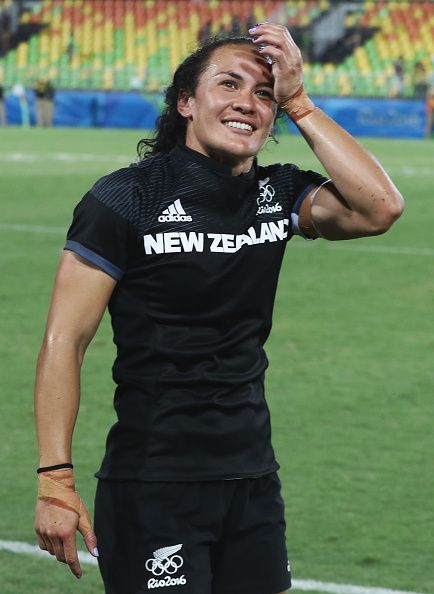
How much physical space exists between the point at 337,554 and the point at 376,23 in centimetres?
4781

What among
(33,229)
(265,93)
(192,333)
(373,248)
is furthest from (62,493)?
(33,229)

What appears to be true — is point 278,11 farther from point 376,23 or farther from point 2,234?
point 2,234

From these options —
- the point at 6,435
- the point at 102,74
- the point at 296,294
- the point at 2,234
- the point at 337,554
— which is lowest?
the point at 337,554

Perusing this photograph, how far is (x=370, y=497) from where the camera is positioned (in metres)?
6.89

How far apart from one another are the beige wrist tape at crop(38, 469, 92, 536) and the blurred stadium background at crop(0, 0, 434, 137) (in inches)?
1625

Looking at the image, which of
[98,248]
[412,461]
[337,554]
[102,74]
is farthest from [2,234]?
[102,74]

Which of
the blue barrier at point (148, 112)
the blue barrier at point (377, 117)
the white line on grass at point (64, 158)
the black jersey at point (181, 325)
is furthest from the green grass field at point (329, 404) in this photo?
the blue barrier at point (148, 112)

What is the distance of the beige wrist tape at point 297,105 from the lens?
12.5ft

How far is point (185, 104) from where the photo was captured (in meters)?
3.89

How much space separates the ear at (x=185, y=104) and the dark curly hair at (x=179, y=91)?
12 millimetres

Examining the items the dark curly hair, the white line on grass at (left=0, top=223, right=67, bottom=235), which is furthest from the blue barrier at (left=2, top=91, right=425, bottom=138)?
the dark curly hair

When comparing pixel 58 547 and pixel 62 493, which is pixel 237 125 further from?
pixel 58 547

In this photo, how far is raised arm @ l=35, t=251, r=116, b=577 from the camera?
3.39 m

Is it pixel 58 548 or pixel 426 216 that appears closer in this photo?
pixel 58 548
